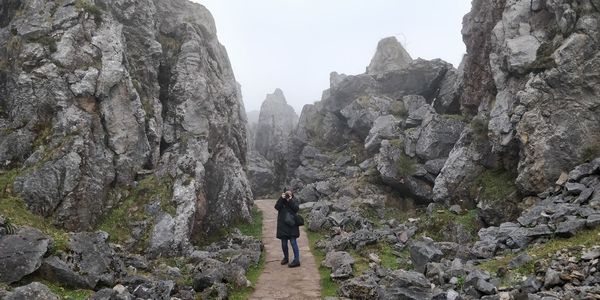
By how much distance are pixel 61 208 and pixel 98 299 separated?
40.7 ft

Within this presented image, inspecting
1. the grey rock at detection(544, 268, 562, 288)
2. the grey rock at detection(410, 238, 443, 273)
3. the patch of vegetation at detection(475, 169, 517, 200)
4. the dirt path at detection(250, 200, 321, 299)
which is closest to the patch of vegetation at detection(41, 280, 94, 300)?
the dirt path at detection(250, 200, 321, 299)

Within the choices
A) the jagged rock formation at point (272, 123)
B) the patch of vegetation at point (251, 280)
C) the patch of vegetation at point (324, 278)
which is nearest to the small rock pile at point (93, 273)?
the patch of vegetation at point (251, 280)

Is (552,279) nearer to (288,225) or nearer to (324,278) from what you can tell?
(324,278)

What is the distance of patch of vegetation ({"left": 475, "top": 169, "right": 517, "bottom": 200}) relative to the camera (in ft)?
95.2

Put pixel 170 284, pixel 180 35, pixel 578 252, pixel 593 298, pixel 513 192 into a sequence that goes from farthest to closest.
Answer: pixel 180 35
pixel 513 192
pixel 170 284
pixel 578 252
pixel 593 298

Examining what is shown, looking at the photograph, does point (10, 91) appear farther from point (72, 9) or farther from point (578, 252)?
point (578, 252)

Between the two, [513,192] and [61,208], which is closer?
[61,208]

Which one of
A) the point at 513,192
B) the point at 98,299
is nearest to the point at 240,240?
the point at 98,299

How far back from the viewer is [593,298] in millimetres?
11469

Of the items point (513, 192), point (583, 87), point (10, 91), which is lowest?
point (513, 192)

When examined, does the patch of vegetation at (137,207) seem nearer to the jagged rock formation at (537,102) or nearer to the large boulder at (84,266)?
the large boulder at (84,266)

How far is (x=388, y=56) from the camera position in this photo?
8494cm

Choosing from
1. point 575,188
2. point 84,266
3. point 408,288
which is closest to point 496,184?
point 575,188

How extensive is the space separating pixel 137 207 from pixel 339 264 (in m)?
13.1
